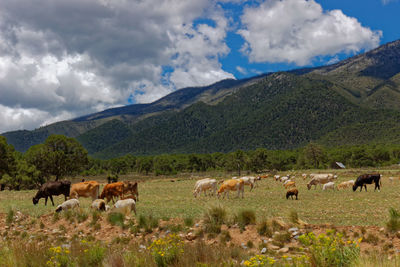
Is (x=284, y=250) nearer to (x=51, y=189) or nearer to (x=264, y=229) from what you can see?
(x=264, y=229)

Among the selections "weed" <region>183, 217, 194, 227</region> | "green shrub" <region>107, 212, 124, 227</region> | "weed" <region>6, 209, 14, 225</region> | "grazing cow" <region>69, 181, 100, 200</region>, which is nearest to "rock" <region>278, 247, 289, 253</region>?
"weed" <region>183, 217, 194, 227</region>

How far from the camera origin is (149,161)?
14712 centimetres

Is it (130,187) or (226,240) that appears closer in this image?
(226,240)

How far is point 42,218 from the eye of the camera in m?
18.2

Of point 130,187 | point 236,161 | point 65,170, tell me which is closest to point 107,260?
point 130,187

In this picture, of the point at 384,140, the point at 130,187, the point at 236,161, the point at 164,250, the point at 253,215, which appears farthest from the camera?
the point at 384,140

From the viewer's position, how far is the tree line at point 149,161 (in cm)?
5353

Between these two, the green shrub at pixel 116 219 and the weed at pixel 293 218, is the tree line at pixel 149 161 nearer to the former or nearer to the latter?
the green shrub at pixel 116 219

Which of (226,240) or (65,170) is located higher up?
(65,170)

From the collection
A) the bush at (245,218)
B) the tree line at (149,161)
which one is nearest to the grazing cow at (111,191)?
the bush at (245,218)

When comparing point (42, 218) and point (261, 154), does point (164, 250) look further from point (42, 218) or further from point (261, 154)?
point (261, 154)

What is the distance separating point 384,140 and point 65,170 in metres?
191

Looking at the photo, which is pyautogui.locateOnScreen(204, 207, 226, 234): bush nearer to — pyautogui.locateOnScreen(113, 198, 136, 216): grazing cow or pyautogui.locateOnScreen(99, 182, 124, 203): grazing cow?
pyautogui.locateOnScreen(113, 198, 136, 216): grazing cow

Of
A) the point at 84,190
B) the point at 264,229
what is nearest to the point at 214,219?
the point at 264,229
